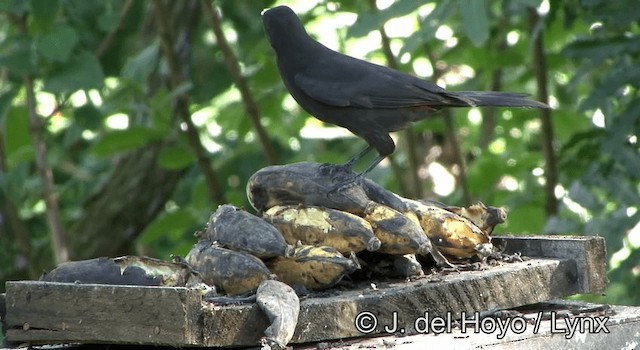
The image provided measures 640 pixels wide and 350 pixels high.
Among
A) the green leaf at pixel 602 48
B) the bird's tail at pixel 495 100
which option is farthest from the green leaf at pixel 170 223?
the bird's tail at pixel 495 100

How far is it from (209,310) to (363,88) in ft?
4.33

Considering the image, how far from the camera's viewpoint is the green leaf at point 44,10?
181 inches

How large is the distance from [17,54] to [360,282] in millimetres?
2537

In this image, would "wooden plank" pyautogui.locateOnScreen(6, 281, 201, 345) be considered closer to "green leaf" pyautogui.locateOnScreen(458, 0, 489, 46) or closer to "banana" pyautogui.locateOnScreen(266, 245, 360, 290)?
"banana" pyautogui.locateOnScreen(266, 245, 360, 290)

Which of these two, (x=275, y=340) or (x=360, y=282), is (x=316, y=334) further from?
(x=360, y=282)

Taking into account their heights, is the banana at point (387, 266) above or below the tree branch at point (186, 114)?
below

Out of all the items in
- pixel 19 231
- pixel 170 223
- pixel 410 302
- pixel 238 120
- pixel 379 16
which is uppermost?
pixel 238 120

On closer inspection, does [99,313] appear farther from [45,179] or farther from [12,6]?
[45,179]

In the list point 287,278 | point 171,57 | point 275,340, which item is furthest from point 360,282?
point 171,57

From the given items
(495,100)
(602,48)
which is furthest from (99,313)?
(602,48)

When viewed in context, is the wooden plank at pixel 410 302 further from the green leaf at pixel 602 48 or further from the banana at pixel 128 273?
the green leaf at pixel 602 48

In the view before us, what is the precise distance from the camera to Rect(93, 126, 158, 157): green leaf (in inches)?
200

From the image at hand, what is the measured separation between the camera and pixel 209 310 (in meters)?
2.21

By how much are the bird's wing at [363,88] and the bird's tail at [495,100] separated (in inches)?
1.4
